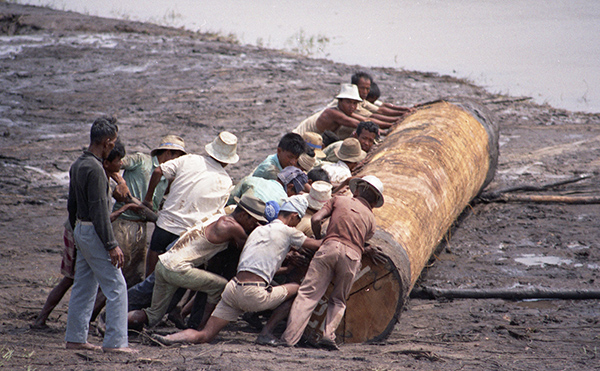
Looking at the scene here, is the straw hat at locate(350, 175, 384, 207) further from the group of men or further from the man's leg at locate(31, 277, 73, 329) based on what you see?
the man's leg at locate(31, 277, 73, 329)

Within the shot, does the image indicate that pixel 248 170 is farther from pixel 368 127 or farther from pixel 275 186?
pixel 275 186

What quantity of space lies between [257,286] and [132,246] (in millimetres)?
1650

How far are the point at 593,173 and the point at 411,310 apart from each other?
17.9 ft

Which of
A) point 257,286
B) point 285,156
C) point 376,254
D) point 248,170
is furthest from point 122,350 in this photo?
point 248,170

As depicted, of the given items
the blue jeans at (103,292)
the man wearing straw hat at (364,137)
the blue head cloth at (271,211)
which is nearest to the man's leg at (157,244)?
the blue head cloth at (271,211)

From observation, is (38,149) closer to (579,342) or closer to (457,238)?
(457,238)

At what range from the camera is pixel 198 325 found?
537 cm

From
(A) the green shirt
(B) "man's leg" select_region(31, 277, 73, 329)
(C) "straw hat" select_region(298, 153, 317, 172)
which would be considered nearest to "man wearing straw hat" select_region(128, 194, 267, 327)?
(B) "man's leg" select_region(31, 277, 73, 329)

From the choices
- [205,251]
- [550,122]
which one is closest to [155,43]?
[550,122]

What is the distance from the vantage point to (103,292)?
4652mm

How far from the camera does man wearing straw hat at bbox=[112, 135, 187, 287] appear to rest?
597cm

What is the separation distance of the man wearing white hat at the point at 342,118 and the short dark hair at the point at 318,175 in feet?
5.88

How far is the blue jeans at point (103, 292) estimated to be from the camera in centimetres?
459

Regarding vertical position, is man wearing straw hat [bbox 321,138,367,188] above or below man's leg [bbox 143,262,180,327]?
above
